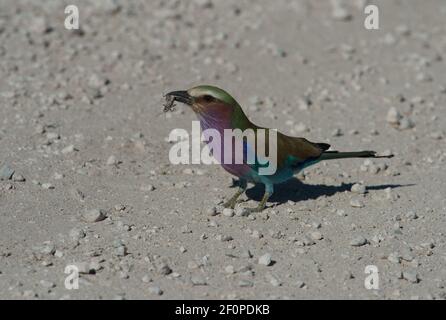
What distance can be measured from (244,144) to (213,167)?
1225 millimetres

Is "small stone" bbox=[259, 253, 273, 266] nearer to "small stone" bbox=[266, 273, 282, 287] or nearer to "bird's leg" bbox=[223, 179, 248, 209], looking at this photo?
"small stone" bbox=[266, 273, 282, 287]

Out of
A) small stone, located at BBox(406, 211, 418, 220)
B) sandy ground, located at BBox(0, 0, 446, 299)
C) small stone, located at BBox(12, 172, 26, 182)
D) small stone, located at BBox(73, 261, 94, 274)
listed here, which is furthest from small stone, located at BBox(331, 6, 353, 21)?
small stone, located at BBox(73, 261, 94, 274)

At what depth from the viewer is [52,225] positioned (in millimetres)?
5922

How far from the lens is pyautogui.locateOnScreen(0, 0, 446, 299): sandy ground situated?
17.7 ft

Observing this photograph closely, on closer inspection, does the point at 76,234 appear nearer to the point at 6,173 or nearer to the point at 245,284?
the point at 6,173

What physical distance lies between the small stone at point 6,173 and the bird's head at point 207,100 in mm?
1626

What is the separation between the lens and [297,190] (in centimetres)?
683

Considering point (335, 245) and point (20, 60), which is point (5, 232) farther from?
point (20, 60)

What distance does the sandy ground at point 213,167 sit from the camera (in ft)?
17.7

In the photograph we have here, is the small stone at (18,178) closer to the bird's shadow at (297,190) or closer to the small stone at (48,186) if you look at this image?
the small stone at (48,186)

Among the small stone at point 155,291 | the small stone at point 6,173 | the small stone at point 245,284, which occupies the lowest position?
the small stone at point 155,291

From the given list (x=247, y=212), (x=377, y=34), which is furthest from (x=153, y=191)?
(x=377, y=34)

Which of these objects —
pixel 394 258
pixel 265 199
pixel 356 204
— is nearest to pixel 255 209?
pixel 265 199

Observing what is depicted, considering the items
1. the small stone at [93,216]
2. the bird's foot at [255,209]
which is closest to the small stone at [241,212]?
the bird's foot at [255,209]
